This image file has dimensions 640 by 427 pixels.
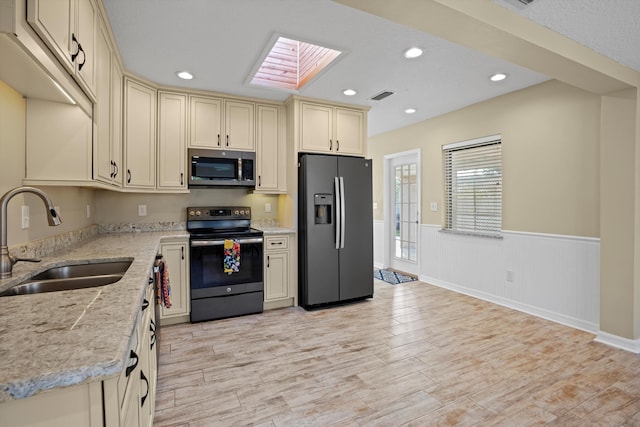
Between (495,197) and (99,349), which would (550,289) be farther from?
(99,349)

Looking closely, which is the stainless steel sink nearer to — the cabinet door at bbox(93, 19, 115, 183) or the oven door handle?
the cabinet door at bbox(93, 19, 115, 183)

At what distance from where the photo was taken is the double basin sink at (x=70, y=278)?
1.43m

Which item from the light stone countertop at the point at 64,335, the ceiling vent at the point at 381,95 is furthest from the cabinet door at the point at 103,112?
the ceiling vent at the point at 381,95

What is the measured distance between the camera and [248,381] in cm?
222

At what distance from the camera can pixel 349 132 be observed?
4074 mm

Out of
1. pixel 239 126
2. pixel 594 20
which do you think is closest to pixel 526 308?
pixel 594 20

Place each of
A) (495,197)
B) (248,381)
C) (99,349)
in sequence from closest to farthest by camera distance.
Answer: (99,349) → (248,381) → (495,197)

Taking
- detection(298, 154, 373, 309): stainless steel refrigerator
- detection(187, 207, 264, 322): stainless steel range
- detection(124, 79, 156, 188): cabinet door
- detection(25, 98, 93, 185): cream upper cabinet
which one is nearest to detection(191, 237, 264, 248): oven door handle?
detection(187, 207, 264, 322): stainless steel range

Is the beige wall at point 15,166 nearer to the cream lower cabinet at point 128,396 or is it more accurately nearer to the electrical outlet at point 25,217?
the electrical outlet at point 25,217

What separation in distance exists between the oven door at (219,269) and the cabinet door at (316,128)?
50.5 inches

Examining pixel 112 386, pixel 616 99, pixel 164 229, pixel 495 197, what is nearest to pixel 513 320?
pixel 495 197

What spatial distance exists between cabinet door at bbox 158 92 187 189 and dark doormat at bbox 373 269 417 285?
325 cm

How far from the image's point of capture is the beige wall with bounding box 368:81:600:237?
309 cm

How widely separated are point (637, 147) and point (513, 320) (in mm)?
1893
